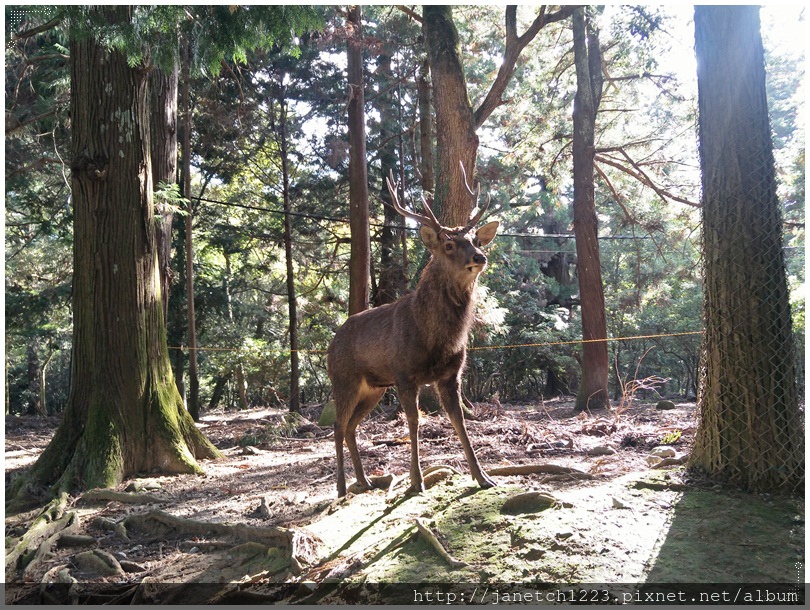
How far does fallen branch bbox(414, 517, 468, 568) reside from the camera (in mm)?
3611

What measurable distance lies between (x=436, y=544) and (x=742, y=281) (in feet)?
9.57

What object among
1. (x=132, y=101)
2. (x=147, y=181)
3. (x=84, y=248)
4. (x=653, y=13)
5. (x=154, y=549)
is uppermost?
(x=653, y=13)

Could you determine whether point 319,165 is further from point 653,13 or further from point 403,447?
point 403,447

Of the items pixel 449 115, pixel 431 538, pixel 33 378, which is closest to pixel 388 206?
pixel 449 115

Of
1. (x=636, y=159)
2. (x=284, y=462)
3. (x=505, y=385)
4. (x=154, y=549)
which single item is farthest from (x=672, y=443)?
(x=505, y=385)

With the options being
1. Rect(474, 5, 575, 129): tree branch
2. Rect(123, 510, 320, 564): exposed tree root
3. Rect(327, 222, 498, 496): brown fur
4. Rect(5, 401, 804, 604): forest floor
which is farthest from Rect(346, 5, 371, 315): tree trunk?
Rect(123, 510, 320, 564): exposed tree root

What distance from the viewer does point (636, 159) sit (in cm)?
1537

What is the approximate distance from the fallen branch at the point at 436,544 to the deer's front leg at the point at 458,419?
0.90 m

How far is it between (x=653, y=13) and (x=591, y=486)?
9.44m

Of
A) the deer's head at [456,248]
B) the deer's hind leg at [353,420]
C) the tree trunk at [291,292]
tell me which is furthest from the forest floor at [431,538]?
the tree trunk at [291,292]

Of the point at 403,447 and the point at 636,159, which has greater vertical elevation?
the point at 636,159

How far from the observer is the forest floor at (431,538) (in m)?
3.35

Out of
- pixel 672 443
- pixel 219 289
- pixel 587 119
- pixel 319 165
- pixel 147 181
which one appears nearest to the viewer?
pixel 672 443

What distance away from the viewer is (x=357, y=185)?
12.7 metres
